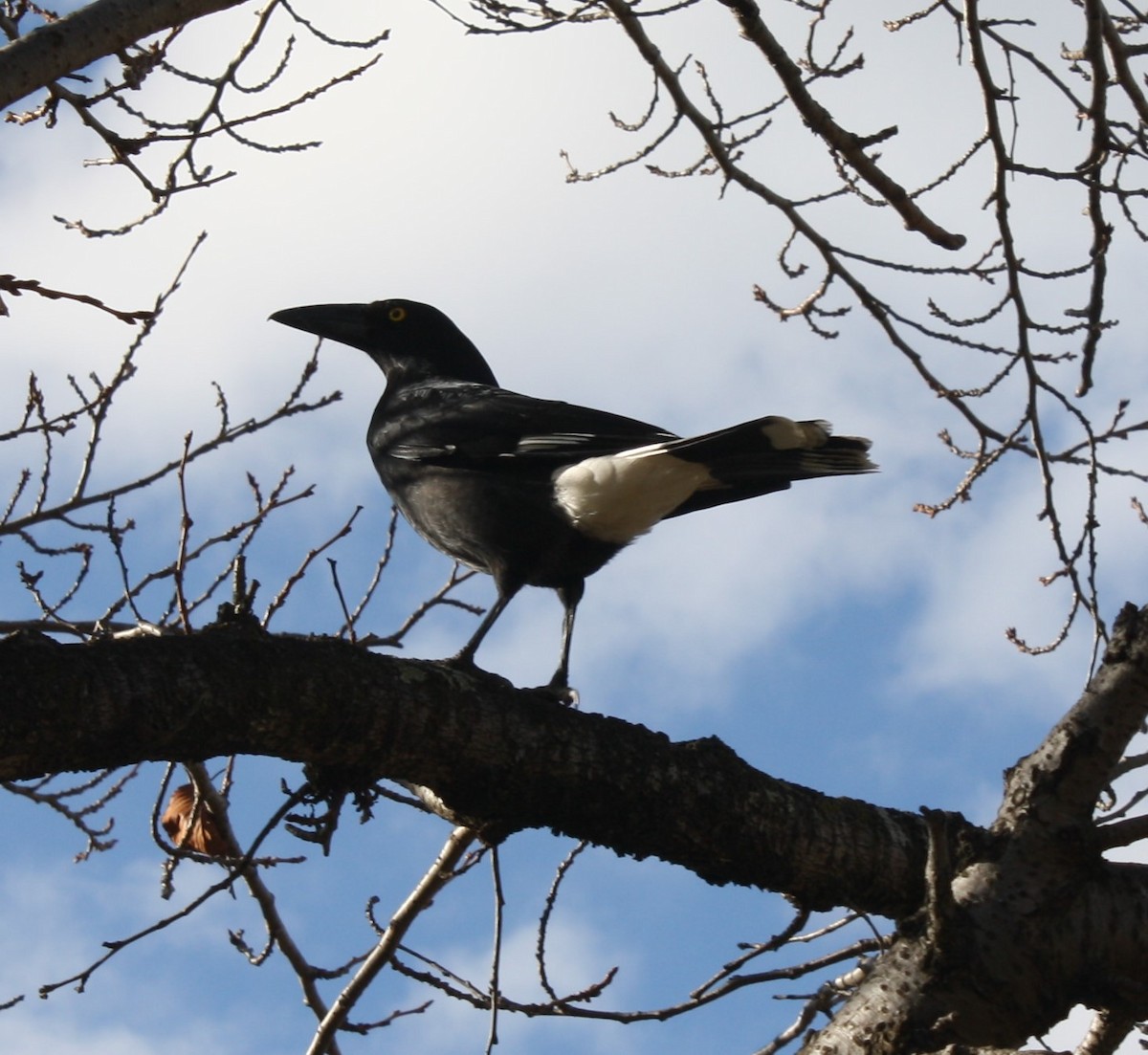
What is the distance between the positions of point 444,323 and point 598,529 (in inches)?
68.0

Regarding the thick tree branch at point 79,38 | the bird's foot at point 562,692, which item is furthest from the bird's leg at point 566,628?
the thick tree branch at point 79,38

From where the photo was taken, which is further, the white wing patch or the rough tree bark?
the white wing patch

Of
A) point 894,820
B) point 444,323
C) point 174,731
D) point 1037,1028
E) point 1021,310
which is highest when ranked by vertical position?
point 444,323

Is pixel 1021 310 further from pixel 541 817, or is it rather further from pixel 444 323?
pixel 444 323

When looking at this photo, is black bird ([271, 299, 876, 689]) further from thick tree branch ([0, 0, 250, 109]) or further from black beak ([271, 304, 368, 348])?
thick tree branch ([0, 0, 250, 109])

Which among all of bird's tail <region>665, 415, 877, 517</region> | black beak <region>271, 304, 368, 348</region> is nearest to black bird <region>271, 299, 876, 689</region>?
bird's tail <region>665, 415, 877, 517</region>

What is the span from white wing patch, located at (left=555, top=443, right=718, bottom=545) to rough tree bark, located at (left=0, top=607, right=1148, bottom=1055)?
145 centimetres

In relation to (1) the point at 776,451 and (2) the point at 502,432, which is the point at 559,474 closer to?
(2) the point at 502,432

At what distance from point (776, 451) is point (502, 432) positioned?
102cm

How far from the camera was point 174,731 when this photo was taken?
2.32 m

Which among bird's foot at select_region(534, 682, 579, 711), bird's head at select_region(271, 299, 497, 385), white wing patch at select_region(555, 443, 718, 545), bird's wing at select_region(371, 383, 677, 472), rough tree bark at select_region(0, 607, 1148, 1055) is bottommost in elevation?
rough tree bark at select_region(0, 607, 1148, 1055)

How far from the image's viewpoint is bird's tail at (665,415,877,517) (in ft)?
12.7

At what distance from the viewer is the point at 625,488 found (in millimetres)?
4223

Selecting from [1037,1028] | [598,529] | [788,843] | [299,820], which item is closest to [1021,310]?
[598,529]
